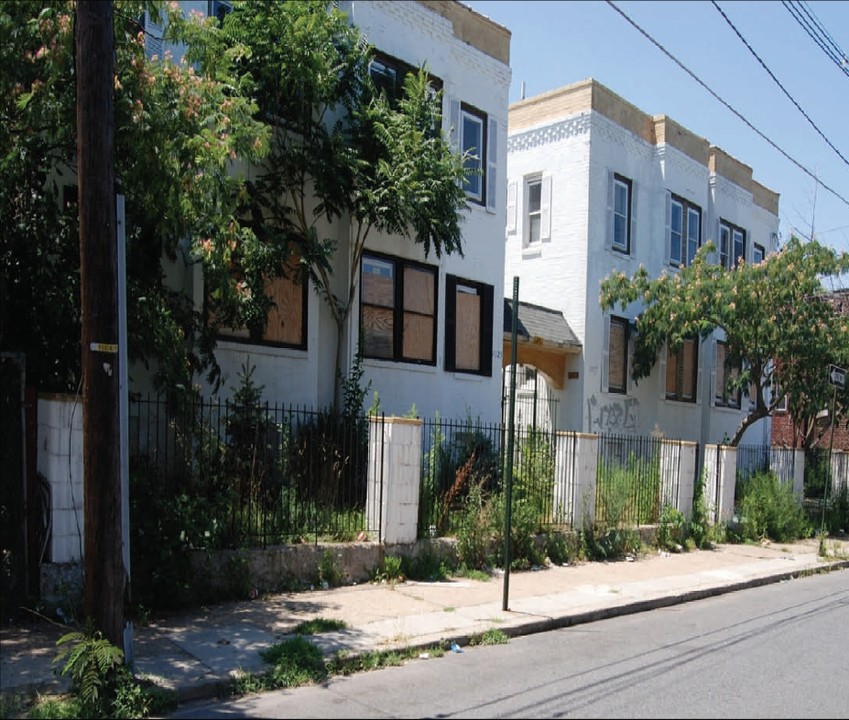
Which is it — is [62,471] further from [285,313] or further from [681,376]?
[681,376]

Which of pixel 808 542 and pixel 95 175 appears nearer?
pixel 95 175

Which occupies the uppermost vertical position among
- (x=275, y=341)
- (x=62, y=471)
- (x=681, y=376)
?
(x=275, y=341)

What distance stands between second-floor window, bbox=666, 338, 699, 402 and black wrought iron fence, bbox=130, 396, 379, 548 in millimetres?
11974

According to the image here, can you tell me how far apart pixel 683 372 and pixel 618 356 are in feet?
10.3

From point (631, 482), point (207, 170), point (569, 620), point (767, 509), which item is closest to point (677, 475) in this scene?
point (631, 482)

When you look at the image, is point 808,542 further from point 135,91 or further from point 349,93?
point 135,91

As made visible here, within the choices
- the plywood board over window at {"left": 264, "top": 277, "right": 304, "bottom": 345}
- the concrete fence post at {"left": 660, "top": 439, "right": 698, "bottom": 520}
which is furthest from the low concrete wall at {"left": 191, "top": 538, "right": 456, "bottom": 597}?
the concrete fence post at {"left": 660, "top": 439, "right": 698, "bottom": 520}

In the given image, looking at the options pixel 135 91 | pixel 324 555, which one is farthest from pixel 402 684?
pixel 135 91

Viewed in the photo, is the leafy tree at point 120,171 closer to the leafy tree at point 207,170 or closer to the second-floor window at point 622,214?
the leafy tree at point 207,170

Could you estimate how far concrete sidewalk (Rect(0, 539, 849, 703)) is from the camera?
654cm

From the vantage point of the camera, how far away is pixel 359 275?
13242 millimetres

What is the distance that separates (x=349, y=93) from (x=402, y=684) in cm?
882

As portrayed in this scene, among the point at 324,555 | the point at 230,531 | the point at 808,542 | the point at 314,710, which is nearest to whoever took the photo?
the point at 314,710

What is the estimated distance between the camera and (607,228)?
1864cm
